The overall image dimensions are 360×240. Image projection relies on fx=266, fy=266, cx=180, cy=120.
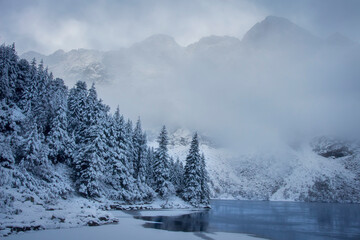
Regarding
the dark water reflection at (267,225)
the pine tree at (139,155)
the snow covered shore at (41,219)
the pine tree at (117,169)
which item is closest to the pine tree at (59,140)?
the pine tree at (117,169)

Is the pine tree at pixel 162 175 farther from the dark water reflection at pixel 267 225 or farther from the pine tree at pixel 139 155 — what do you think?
the dark water reflection at pixel 267 225

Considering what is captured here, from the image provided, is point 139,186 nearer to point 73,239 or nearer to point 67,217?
point 67,217

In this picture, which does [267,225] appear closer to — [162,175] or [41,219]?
[41,219]

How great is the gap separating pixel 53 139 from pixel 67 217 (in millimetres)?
20983

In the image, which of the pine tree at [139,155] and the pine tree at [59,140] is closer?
the pine tree at [59,140]

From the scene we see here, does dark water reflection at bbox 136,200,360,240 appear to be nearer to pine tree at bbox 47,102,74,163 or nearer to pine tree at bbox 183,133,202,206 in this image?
pine tree at bbox 183,133,202,206

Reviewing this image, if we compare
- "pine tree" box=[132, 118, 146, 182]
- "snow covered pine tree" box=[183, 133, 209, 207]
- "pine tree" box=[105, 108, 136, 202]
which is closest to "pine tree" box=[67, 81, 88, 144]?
"pine tree" box=[105, 108, 136, 202]

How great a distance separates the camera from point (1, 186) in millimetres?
27438

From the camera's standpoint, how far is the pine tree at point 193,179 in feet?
233

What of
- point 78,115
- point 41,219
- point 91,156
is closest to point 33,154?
point 91,156

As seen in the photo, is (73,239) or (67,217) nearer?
(73,239)

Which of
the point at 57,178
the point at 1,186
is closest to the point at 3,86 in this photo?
the point at 57,178

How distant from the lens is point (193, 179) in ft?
235

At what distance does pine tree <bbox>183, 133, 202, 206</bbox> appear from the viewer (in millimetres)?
71062
